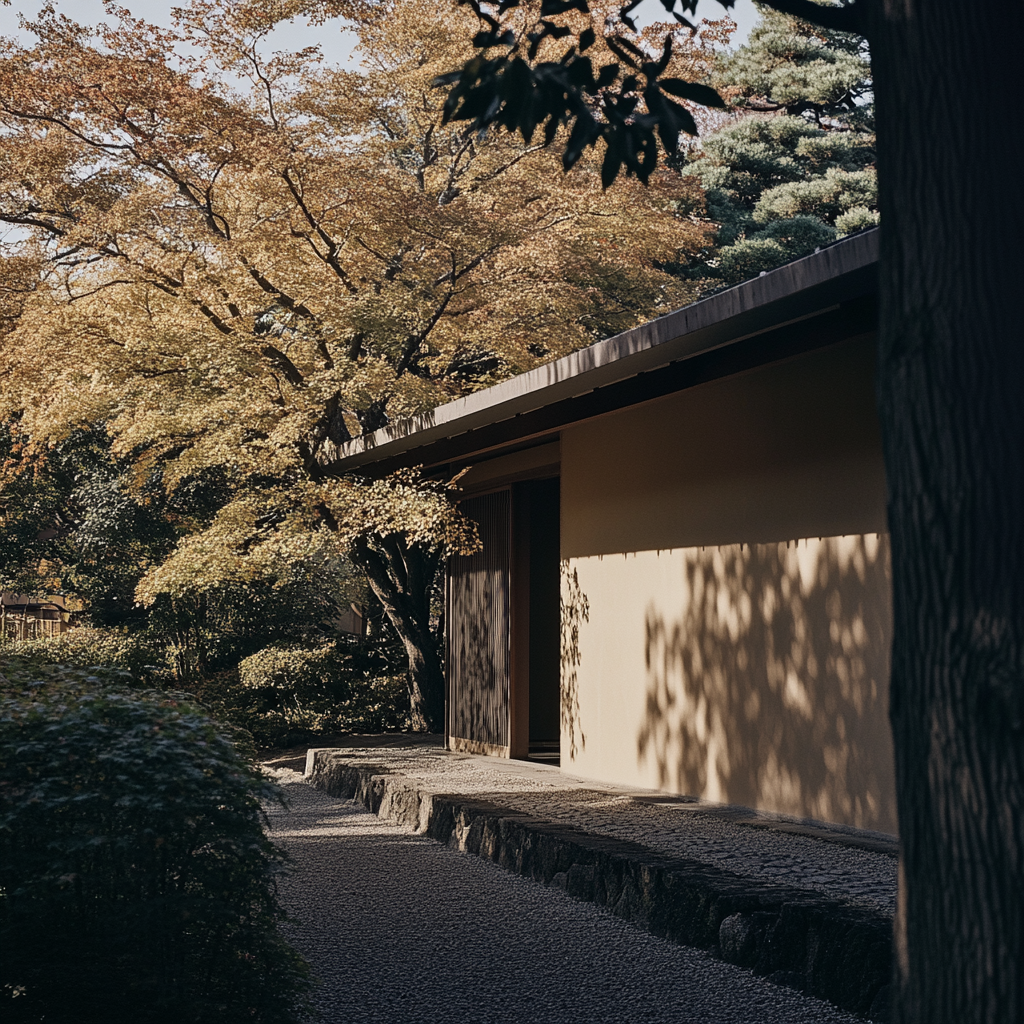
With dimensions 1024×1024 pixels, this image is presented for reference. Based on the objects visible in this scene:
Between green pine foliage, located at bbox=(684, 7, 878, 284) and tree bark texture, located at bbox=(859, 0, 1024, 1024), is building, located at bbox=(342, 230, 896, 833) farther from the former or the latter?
green pine foliage, located at bbox=(684, 7, 878, 284)

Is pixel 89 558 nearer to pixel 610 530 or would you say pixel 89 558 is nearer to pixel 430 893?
pixel 610 530

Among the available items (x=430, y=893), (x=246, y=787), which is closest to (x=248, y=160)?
(x=430, y=893)

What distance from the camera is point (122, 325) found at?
1102 centimetres

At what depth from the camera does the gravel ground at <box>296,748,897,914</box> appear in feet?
15.0

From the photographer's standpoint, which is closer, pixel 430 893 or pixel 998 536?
pixel 998 536

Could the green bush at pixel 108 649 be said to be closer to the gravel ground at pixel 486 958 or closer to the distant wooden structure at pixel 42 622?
the distant wooden structure at pixel 42 622

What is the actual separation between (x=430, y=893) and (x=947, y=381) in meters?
4.34

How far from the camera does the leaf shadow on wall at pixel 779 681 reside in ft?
19.2

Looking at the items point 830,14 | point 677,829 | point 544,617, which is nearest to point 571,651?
point 544,617

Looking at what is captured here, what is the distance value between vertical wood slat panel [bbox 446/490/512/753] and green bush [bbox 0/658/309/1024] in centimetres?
671

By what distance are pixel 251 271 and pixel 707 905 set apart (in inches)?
324

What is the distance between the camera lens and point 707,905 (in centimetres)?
439

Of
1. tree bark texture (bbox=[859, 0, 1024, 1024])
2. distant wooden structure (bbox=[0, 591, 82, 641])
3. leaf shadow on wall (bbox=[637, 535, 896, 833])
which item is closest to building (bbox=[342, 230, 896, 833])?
leaf shadow on wall (bbox=[637, 535, 896, 833])

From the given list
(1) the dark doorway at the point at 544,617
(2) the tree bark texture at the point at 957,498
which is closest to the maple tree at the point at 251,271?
(1) the dark doorway at the point at 544,617
